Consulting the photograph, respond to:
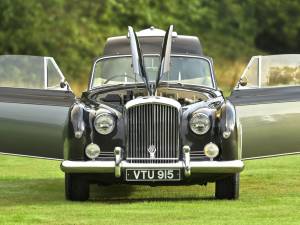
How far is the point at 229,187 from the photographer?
1423 cm

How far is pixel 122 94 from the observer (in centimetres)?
1485

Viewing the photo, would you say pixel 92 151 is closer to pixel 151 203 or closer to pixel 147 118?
pixel 147 118

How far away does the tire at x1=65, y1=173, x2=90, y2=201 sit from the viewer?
14.1m

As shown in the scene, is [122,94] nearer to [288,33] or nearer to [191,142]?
[191,142]

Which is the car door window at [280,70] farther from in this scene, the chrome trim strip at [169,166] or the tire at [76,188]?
the tire at [76,188]

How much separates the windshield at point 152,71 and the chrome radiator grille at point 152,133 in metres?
1.74

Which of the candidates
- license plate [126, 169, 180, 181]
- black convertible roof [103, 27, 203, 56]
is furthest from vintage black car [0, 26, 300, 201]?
black convertible roof [103, 27, 203, 56]

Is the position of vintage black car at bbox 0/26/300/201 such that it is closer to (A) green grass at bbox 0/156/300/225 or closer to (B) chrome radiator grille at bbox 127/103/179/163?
(B) chrome radiator grille at bbox 127/103/179/163

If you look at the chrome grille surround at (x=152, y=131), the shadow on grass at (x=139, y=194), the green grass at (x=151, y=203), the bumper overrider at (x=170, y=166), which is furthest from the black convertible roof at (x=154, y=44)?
the bumper overrider at (x=170, y=166)

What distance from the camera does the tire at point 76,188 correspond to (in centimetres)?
1412

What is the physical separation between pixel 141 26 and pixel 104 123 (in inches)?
1639

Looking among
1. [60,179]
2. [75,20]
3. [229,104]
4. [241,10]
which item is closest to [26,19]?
[75,20]

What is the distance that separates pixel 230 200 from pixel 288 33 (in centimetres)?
5273

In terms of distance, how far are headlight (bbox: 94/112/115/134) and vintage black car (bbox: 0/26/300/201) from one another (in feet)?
0.03
